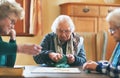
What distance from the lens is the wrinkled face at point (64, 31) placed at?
2.72m

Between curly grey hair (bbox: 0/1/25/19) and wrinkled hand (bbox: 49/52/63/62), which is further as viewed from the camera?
wrinkled hand (bbox: 49/52/63/62)

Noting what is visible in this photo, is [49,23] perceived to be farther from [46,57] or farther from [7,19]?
[7,19]

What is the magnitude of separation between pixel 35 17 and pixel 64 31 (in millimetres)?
1731

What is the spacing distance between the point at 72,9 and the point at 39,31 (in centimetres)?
67

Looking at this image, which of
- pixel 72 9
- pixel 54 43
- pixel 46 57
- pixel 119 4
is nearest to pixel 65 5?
pixel 72 9

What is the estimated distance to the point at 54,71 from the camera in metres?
1.94

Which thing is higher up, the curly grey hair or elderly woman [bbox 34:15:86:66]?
the curly grey hair

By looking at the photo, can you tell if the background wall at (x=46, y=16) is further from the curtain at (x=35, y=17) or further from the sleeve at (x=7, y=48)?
the sleeve at (x=7, y=48)

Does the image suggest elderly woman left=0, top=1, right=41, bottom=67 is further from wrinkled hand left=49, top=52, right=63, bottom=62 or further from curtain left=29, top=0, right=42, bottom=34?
curtain left=29, top=0, right=42, bottom=34

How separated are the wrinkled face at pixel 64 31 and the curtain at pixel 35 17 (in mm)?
1664

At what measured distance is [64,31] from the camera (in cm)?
271

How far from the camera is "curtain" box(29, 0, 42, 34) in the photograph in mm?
4359

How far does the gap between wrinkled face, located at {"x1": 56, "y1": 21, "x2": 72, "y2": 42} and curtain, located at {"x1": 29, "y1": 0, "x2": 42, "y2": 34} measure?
166cm

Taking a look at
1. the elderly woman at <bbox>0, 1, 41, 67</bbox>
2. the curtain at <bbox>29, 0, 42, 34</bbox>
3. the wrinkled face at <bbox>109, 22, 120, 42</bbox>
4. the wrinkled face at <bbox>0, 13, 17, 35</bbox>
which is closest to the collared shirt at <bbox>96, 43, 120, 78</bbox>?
the wrinkled face at <bbox>109, 22, 120, 42</bbox>
